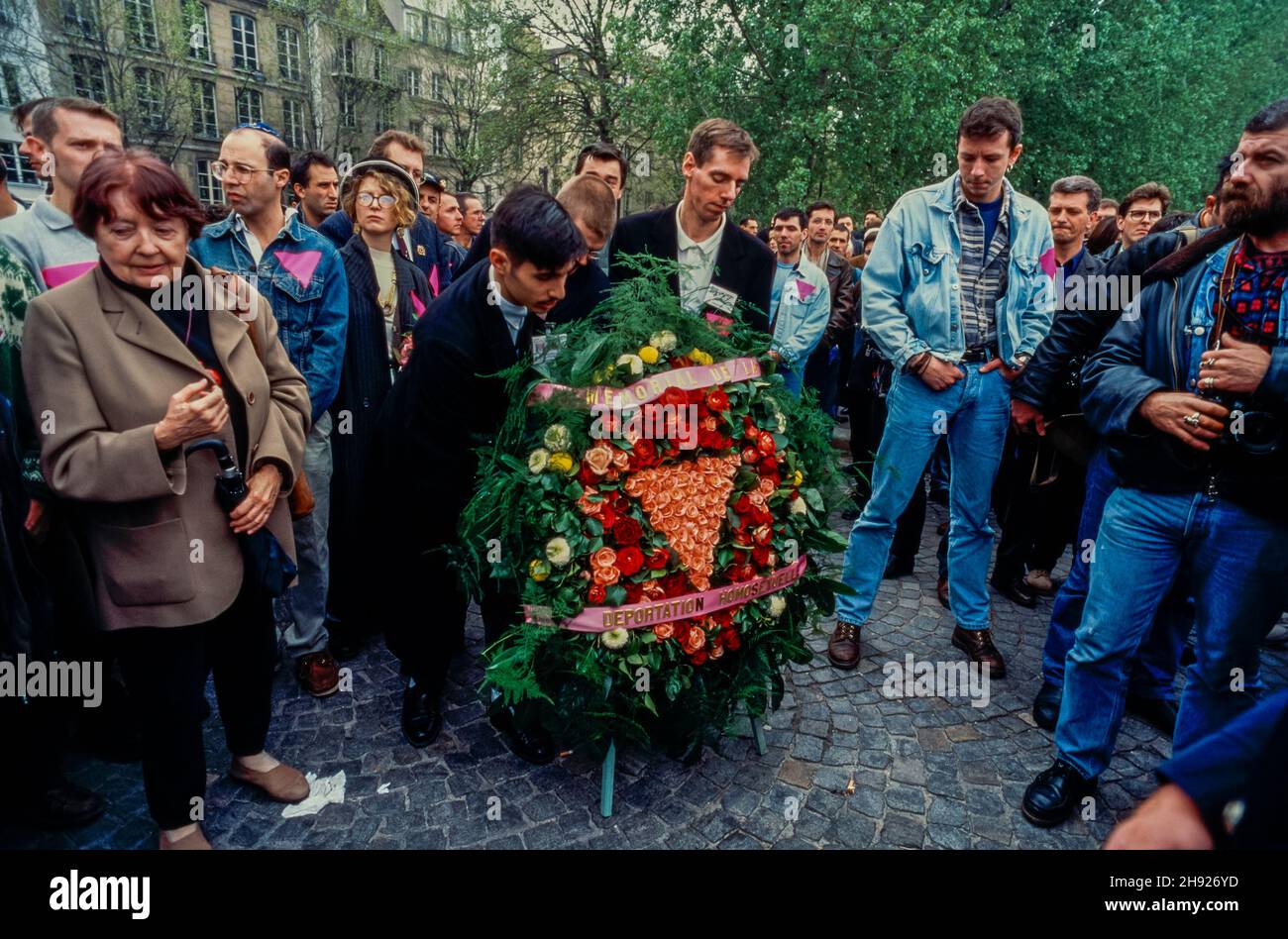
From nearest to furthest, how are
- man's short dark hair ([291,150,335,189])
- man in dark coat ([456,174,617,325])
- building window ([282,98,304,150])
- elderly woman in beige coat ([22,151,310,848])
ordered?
1. elderly woman in beige coat ([22,151,310,848])
2. man in dark coat ([456,174,617,325])
3. man's short dark hair ([291,150,335,189])
4. building window ([282,98,304,150])

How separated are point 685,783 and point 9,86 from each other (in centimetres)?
3479

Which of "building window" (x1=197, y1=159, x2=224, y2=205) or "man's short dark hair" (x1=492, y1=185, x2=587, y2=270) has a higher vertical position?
"building window" (x1=197, y1=159, x2=224, y2=205)

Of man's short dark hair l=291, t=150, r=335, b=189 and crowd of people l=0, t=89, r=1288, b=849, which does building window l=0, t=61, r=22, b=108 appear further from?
crowd of people l=0, t=89, r=1288, b=849

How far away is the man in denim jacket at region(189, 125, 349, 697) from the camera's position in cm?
375

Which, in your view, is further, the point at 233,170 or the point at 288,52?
the point at 288,52

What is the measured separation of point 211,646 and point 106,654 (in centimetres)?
98

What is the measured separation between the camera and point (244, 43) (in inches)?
1404

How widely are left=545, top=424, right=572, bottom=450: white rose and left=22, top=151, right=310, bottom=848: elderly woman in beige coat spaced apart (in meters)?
1.00

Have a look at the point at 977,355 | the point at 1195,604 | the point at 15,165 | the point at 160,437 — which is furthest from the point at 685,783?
the point at 15,165

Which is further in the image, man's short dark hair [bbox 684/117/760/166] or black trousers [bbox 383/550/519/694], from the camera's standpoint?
man's short dark hair [bbox 684/117/760/166]

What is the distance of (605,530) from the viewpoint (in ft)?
8.92

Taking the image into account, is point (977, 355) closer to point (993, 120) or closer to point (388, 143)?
point (993, 120)

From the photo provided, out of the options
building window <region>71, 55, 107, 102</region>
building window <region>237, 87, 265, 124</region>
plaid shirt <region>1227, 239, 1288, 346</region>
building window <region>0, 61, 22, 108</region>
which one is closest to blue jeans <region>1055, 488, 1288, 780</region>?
plaid shirt <region>1227, 239, 1288, 346</region>

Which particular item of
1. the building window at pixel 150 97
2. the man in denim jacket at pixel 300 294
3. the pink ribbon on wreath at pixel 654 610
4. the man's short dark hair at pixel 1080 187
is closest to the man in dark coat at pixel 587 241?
the man in denim jacket at pixel 300 294
